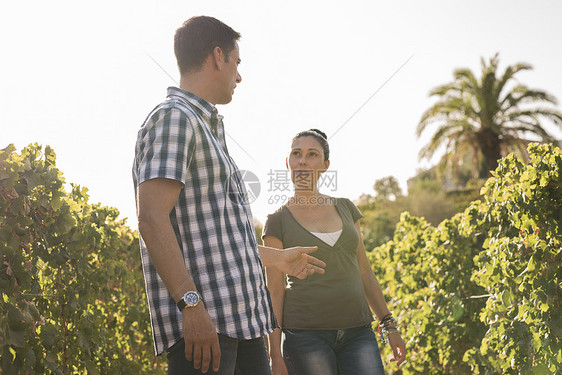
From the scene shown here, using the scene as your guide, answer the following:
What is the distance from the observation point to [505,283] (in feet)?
11.7

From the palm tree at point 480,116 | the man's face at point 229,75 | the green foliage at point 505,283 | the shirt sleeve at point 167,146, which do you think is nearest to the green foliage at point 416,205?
the palm tree at point 480,116

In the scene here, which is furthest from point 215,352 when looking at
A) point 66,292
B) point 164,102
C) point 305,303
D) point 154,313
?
point 66,292

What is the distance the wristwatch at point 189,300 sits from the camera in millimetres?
1699

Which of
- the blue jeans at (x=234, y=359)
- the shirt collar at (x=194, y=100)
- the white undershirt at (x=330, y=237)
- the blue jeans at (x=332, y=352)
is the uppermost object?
the shirt collar at (x=194, y=100)

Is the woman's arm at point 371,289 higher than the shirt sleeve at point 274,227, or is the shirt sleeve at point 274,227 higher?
the shirt sleeve at point 274,227

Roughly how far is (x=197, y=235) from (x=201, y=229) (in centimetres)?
2

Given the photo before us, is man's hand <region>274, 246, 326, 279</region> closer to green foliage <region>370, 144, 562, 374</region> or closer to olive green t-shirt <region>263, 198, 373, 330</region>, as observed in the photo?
olive green t-shirt <region>263, 198, 373, 330</region>

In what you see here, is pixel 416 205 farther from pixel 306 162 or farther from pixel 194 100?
pixel 194 100

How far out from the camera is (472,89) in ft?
66.1

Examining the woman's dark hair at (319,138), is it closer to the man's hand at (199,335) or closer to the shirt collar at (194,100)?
the shirt collar at (194,100)

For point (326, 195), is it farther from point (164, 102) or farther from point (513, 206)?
point (164, 102)

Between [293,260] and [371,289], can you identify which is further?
[371,289]

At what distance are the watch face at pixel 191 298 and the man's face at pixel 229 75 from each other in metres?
0.79

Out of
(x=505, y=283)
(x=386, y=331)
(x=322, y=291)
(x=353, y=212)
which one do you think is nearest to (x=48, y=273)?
(x=322, y=291)
